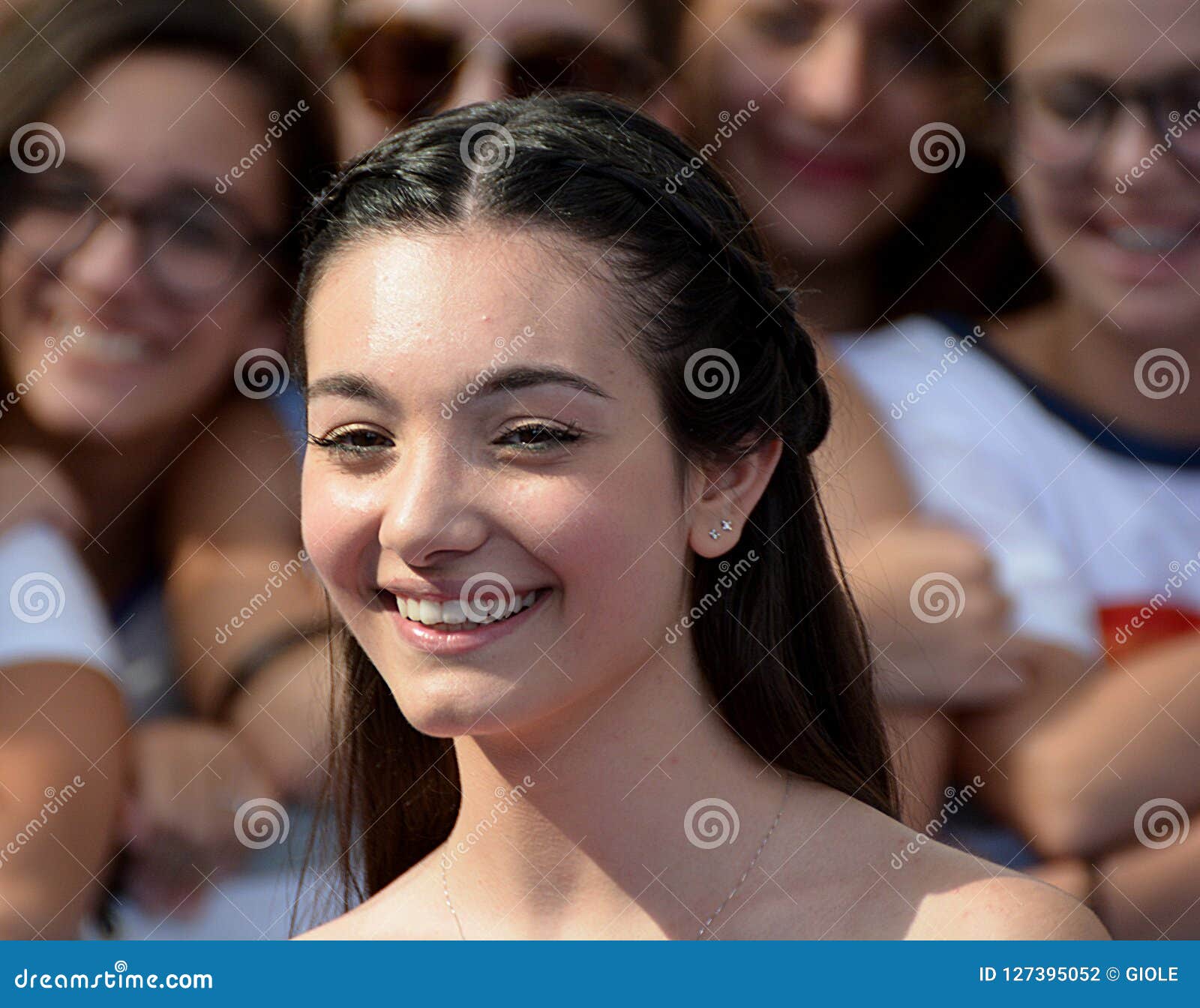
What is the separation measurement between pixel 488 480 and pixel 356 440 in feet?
0.76

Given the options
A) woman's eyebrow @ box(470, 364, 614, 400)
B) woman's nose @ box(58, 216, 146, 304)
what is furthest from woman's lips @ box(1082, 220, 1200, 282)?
woman's nose @ box(58, 216, 146, 304)

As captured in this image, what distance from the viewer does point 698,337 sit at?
2463mm

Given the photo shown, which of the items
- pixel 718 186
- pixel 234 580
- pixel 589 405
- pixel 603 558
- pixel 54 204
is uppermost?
pixel 718 186

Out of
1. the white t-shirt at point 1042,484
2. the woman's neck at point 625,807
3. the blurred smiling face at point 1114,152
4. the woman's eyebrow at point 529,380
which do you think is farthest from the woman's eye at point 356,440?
the blurred smiling face at point 1114,152

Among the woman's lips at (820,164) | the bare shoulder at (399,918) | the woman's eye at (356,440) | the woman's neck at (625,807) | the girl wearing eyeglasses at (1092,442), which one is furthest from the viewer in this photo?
the woman's lips at (820,164)

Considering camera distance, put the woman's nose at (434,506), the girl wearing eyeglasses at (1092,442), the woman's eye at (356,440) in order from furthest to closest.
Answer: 1. the girl wearing eyeglasses at (1092,442)
2. the woman's eye at (356,440)
3. the woman's nose at (434,506)

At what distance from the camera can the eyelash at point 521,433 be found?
2.27 m

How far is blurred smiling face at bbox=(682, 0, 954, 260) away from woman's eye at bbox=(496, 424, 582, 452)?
1.37m

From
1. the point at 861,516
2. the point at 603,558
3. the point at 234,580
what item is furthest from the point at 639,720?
the point at 234,580

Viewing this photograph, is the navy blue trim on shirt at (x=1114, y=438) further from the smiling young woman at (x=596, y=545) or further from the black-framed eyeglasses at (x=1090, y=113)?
the smiling young woman at (x=596, y=545)

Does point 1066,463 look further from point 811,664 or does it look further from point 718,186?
point 718,186

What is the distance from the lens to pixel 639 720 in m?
2.47

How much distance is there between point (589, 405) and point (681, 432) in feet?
0.62

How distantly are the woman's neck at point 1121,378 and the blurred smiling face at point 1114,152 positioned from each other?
28mm
